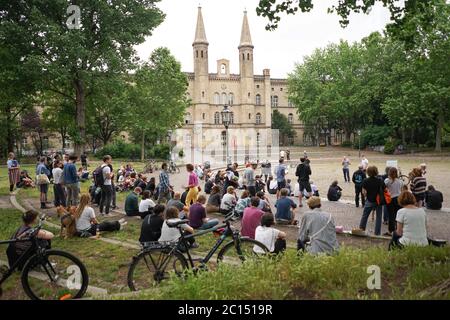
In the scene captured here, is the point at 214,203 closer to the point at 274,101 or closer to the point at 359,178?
the point at 359,178

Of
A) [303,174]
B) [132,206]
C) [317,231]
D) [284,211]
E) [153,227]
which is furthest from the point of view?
[303,174]

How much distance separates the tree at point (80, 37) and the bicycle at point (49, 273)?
52.3 ft

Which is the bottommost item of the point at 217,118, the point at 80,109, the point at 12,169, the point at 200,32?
the point at 12,169

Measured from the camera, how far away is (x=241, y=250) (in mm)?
6285

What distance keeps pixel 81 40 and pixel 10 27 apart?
400 centimetres

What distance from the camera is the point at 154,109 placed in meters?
39.9

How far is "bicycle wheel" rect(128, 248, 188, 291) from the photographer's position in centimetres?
574

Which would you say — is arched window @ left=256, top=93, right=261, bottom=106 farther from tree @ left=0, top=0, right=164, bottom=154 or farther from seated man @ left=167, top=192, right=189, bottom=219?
seated man @ left=167, top=192, right=189, bottom=219

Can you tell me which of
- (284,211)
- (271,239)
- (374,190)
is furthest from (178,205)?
(374,190)

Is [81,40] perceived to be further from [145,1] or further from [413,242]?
[413,242]

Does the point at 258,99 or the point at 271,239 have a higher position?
the point at 258,99

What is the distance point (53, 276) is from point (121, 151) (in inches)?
1597

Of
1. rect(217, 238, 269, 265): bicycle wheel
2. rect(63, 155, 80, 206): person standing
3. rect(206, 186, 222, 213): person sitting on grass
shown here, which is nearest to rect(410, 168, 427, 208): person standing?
rect(206, 186, 222, 213): person sitting on grass

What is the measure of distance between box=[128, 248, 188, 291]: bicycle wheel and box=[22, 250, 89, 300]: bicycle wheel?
2.41ft
